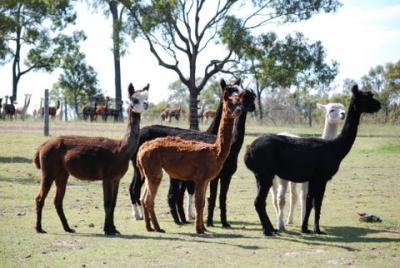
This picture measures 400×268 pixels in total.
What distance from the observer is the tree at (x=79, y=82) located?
63.5m

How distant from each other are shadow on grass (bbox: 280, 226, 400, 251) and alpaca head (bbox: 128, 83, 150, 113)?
310 cm

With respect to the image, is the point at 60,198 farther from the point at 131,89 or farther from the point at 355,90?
the point at 355,90

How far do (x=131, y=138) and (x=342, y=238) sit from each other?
3.74 m

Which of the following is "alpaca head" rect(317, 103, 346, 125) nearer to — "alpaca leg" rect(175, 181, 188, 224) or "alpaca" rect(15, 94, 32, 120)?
"alpaca leg" rect(175, 181, 188, 224)

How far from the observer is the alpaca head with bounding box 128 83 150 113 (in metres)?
11.5

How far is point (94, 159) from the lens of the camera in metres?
11.4

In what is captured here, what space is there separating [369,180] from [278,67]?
76.7ft

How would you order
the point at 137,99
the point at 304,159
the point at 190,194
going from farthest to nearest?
the point at 190,194
the point at 304,159
the point at 137,99

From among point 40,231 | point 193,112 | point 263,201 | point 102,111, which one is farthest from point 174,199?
point 102,111

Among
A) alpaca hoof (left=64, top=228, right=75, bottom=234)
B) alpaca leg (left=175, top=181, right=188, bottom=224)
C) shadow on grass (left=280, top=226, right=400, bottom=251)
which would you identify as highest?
alpaca leg (left=175, top=181, right=188, bottom=224)

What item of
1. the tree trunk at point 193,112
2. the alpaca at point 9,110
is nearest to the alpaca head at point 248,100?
the tree trunk at point 193,112

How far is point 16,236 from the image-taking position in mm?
10883

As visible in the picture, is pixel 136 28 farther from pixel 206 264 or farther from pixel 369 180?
pixel 206 264

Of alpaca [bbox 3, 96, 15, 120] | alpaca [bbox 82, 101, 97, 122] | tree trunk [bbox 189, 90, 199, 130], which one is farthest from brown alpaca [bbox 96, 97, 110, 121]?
tree trunk [bbox 189, 90, 199, 130]
